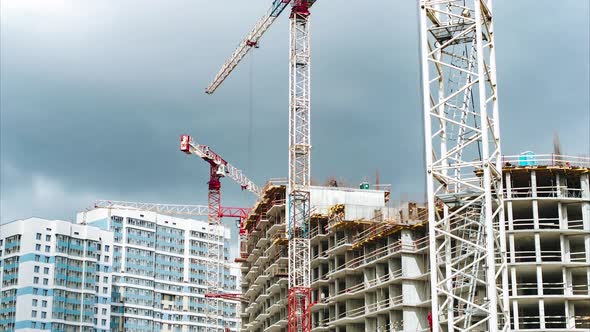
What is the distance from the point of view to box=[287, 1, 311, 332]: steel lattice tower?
104 m

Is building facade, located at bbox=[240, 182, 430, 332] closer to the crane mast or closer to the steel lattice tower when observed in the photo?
the steel lattice tower

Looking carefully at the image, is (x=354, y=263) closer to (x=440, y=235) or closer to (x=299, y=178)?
(x=299, y=178)

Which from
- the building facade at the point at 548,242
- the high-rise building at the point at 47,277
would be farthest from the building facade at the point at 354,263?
the high-rise building at the point at 47,277

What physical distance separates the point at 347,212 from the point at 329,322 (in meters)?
12.1

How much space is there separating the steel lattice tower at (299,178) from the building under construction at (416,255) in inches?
69.5

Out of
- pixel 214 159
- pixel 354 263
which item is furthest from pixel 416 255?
pixel 214 159

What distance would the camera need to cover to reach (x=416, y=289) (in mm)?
88750

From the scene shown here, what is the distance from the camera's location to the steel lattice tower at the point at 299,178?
104000 millimetres

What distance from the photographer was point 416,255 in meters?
90.1

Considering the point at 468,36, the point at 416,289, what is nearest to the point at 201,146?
the point at 416,289

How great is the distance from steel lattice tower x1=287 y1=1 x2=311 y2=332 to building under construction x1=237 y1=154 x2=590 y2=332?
177 cm

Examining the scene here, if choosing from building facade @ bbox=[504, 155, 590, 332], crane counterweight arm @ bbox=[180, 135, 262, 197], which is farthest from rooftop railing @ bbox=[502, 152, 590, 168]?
crane counterweight arm @ bbox=[180, 135, 262, 197]

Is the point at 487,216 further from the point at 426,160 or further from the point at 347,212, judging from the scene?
the point at 347,212

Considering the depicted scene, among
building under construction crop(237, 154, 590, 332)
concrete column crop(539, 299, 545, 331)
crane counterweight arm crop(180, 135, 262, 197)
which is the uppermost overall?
crane counterweight arm crop(180, 135, 262, 197)
